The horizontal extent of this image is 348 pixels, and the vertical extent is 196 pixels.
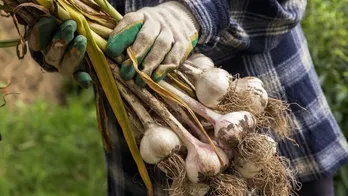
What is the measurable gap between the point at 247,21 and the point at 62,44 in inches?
16.7

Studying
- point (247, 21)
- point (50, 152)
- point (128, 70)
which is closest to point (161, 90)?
point (128, 70)

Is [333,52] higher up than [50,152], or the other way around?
[333,52]

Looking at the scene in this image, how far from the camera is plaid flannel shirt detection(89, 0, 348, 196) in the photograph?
1364 mm

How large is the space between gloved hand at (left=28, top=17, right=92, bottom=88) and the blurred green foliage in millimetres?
1208

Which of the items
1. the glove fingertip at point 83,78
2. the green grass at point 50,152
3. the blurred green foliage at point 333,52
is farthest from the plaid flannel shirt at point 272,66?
the green grass at point 50,152

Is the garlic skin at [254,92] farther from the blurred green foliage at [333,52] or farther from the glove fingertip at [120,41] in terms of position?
the blurred green foliage at [333,52]

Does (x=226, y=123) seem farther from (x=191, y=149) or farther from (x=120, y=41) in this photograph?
(x=120, y=41)

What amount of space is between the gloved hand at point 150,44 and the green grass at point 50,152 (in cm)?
168

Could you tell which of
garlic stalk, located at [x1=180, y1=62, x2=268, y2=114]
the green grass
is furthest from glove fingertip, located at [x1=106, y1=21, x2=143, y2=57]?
the green grass

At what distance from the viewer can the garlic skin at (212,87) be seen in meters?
1.18

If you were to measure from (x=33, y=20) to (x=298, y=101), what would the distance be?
661 mm

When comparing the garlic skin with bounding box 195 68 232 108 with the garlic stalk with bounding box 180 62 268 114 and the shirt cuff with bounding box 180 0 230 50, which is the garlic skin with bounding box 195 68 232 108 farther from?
the shirt cuff with bounding box 180 0 230 50

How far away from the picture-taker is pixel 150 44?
1.18 m

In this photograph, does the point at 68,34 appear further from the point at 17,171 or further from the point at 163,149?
the point at 17,171
